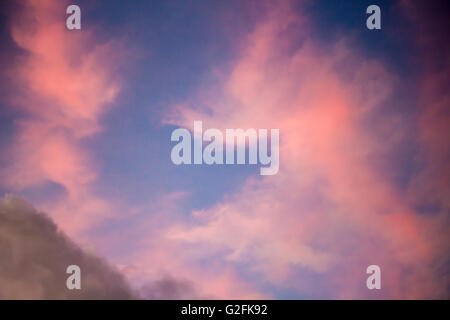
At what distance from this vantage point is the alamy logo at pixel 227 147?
184 inches

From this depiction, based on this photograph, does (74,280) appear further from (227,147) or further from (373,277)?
(373,277)

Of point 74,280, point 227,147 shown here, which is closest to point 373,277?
point 227,147

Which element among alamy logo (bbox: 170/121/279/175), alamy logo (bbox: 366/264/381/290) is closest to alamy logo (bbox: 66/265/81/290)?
alamy logo (bbox: 170/121/279/175)

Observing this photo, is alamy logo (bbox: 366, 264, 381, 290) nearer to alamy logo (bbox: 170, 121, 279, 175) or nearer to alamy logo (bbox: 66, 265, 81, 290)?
alamy logo (bbox: 170, 121, 279, 175)

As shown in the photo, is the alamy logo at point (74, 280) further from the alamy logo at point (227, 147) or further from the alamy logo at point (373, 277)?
the alamy logo at point (373, 277)

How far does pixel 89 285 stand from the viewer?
15.0ft

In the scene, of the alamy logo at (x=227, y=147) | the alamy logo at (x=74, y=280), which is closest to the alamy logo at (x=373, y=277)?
the alamy logo at (x=227, y=147)

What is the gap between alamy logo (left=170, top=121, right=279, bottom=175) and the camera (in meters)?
4.66

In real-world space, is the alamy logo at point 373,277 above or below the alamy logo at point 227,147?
below

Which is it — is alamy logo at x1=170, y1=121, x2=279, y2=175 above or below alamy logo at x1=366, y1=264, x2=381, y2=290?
above

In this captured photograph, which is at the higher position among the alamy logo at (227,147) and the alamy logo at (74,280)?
the alamy logo at (227,147)
